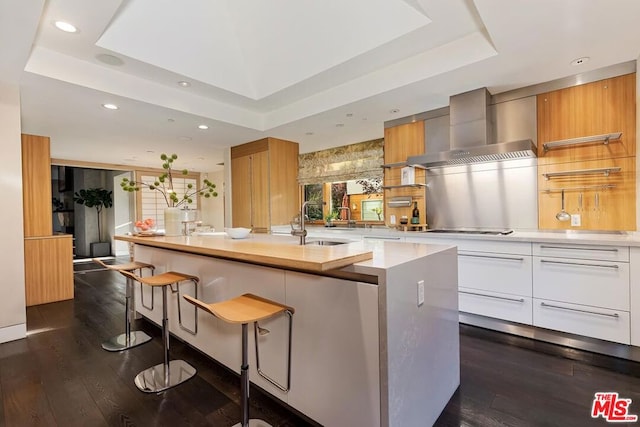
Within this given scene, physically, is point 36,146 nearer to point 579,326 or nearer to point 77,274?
point 77,274

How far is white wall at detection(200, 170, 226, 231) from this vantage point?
9.06m

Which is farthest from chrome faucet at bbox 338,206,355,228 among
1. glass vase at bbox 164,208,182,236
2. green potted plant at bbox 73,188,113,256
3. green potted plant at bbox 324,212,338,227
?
green potted plant at bbox 73,188,113,256

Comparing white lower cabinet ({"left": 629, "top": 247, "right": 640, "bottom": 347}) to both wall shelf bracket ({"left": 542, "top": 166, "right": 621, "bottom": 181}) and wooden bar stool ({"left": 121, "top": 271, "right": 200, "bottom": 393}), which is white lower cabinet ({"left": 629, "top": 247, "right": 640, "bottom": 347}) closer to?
wall shelf bracket ({"left": 542, "top": 166, "right": 621, "bottom": 181})

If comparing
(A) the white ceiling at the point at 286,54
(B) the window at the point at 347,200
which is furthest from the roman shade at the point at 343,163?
(A) the white ceiling at the point at 286,54

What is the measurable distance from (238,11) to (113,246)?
7.99 metres

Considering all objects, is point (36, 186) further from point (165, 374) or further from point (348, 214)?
point (348, 214)

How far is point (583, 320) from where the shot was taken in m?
2.42

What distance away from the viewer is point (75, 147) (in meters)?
5.54

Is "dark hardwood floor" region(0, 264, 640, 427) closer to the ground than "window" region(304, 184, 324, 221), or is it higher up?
closer to the ground

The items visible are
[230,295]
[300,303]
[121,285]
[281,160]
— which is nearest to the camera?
[300,303]

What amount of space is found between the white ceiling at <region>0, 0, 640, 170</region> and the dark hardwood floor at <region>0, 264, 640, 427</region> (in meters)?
2.34

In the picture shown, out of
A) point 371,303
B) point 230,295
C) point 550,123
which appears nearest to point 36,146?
point 230,295

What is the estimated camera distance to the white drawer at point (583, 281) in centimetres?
227

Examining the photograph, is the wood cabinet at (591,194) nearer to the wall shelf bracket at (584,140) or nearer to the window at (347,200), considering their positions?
the wall shelf bracket at (584,140)
